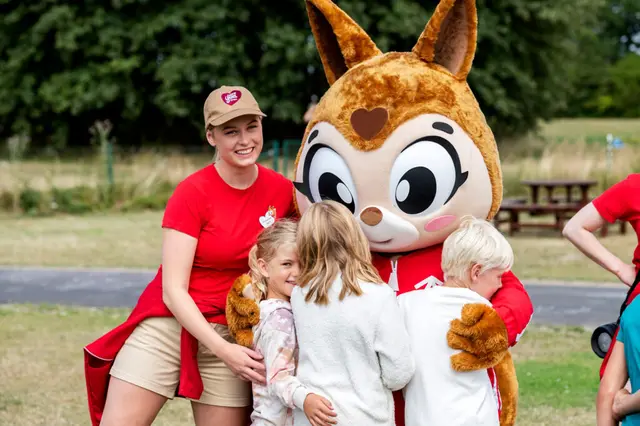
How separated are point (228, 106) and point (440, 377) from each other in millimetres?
1359

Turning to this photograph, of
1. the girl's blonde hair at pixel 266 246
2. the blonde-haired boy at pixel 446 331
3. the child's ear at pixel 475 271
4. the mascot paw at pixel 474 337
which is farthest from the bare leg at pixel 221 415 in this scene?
the child's ear at pixel 475 271

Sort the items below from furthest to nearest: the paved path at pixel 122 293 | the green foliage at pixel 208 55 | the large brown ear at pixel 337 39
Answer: the green foliage at pixel 208 55 < the paved path at pixel 122 293 < the large brown ear at pixel 337 39

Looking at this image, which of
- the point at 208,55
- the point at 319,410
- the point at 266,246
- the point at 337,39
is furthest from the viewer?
the point at 208,55

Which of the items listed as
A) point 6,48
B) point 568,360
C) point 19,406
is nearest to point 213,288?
point 19,406

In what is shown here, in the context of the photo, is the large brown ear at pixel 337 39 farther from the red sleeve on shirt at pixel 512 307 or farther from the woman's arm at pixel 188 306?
the red sleeve on shirt at pixel 512 307

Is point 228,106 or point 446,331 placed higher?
point 228,106

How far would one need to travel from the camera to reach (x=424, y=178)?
3.57 meters

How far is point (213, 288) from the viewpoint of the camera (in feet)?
12.0

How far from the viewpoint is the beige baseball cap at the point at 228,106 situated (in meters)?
3.60

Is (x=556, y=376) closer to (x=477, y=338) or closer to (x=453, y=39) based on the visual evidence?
(x=453, y=39)

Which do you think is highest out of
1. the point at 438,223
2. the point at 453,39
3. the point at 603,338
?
the point at 453,39

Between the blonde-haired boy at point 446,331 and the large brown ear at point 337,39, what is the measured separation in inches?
41.5

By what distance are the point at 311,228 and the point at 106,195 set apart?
16.2 metres

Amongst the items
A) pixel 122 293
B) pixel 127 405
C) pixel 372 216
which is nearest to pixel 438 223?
pixel 372 216
